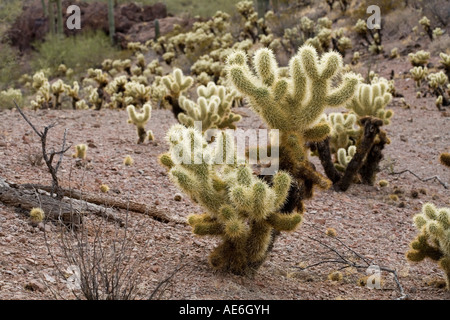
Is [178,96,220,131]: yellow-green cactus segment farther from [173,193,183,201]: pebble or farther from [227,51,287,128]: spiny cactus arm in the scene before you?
[227,51,287,128]: spiny cactus arm

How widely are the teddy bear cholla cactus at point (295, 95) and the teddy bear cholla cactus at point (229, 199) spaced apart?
0.36m

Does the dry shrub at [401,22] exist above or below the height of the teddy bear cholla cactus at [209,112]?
above

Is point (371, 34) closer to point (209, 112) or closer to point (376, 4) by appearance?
point (376, 4)

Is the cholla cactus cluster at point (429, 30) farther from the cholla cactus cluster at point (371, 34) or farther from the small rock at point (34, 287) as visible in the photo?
the small rock at point (34, 287)

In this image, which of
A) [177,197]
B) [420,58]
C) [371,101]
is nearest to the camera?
[177,197]

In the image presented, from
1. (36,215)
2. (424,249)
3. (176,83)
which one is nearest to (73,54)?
(176,83)

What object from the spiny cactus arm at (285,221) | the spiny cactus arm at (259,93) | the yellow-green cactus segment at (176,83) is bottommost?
the spiny cactus arm at (285,221)

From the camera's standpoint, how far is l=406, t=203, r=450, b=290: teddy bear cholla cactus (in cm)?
402

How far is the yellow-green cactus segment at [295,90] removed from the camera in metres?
4.18

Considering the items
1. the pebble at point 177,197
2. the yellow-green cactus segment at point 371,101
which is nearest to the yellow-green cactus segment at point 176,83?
the yellow-green cactus segment at point 371,101

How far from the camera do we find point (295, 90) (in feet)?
14.1

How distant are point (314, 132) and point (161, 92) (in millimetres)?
8051

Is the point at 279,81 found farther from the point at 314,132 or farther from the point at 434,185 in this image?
the point at 434,185

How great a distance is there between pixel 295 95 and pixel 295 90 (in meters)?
0.04
